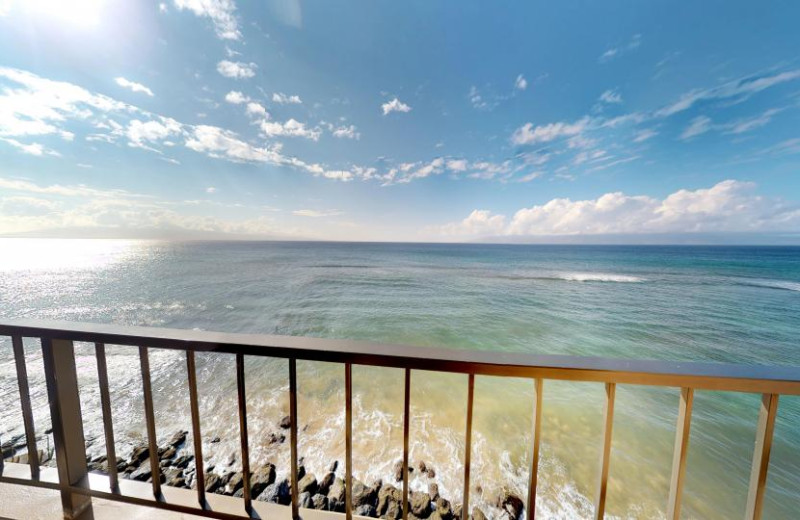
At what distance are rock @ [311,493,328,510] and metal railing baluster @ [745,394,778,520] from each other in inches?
131

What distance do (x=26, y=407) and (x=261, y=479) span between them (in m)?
2.61

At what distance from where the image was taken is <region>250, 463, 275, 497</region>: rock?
3264 millimetres

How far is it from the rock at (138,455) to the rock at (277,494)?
169cm

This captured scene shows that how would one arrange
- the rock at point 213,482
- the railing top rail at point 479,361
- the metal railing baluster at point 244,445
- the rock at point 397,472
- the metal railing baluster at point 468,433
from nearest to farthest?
the railing top rail at point 479,361 → the metal railing baluster at point 468,433 → the metal railing baluster at point 244,445 → the rock at point 213,482 → the rock at point 397,472

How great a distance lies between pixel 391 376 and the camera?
6.45 m

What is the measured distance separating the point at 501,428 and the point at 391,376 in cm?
250

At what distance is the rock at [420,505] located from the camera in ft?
9.78

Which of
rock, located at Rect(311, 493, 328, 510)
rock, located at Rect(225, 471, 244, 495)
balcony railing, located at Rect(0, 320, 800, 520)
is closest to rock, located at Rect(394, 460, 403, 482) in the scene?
rock, located at Rect(311, 493, 328, 510)

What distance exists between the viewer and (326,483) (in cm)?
335

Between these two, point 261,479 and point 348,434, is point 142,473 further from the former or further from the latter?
point 348,434

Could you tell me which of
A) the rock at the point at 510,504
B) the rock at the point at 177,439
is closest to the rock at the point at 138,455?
the rock at the point at 177,439

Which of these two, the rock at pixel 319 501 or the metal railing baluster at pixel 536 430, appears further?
the rock at pixel 319 501

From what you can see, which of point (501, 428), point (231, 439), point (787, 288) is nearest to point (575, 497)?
point (501, 428)

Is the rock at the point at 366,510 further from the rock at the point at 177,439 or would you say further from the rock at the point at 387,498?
the rock at the point at 177,439
